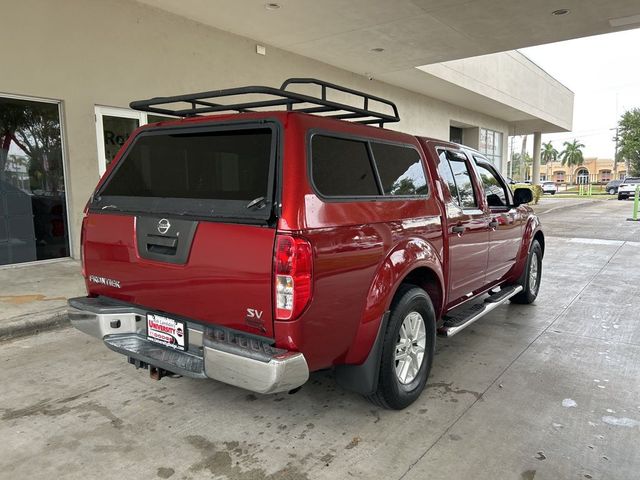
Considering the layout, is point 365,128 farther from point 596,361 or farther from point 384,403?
point 596,361

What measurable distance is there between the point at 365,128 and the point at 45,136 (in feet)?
21.0

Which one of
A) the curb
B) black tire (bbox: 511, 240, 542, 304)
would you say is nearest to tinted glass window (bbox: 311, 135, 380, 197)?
black tire (bbox: 511, 240, 542, 304)

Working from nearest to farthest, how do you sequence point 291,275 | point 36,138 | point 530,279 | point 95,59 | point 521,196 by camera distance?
1. point 291,275
2. point 521,196
3. point 530,279
4. point 36,138
5. point 95,59

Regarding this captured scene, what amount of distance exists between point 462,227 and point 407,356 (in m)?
1.35

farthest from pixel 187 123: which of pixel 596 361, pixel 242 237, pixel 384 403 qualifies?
pixel 596 361

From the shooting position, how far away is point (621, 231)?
14867mm

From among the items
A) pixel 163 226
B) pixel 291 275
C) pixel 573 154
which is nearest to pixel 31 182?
pixel 163 226

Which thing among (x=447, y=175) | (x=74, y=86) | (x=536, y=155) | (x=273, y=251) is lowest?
(x=273, y=251)

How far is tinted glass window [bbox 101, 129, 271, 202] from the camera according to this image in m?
2.96

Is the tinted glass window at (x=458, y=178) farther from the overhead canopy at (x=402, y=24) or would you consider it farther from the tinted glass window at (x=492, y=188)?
the overhead canopy at (x=402, y=24)

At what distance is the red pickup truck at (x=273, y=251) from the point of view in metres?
2.60

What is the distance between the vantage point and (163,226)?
301 centimetres

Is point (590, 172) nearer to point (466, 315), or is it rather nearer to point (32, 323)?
point (466, 315)

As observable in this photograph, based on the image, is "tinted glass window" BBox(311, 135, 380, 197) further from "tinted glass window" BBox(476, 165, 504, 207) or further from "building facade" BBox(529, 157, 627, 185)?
"building facade" BBox(529, 157, 627, 185)
